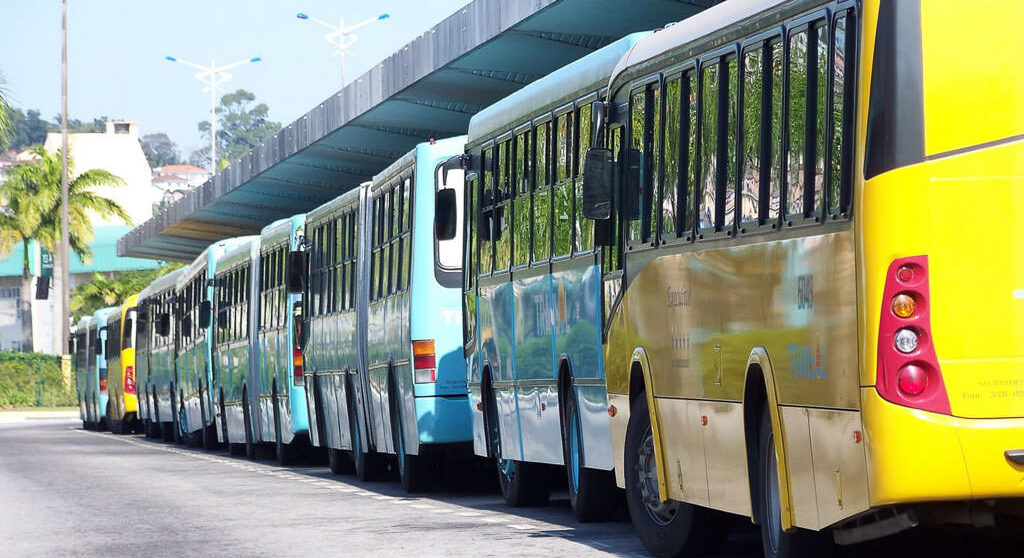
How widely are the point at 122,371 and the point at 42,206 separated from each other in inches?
1401

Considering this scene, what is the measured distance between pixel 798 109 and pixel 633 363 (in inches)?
121

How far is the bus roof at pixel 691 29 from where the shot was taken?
34.1 ft

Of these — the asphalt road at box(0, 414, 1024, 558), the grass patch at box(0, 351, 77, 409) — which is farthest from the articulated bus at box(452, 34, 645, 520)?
the grass patch at box(0, 351, 77, 409)

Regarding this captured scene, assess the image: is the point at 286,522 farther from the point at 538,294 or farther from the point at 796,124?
the point at 796,124

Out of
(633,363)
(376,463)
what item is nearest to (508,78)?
(376,463)

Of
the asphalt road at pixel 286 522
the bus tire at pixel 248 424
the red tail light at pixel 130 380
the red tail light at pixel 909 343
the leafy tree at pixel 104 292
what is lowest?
the asphalt road at pixel 286 522

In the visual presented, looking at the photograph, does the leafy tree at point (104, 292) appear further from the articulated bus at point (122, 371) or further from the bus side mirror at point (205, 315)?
the bus side mirror at point (205, 315)

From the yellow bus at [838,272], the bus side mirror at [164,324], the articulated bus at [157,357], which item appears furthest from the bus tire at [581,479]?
the bus side mirror at [164,324]

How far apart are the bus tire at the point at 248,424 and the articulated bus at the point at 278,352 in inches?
20.8

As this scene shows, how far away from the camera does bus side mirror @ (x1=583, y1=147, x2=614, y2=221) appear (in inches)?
504

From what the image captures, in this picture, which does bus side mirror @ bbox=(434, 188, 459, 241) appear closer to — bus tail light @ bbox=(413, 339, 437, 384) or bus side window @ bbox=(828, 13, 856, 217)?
bus tail light @ bbox=(413, 339, 437, 384)

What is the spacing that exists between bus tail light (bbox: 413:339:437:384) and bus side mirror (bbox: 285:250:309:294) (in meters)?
7.70

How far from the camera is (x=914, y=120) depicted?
27.4 ft

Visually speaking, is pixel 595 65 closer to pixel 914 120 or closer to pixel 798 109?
pixel 798 109
